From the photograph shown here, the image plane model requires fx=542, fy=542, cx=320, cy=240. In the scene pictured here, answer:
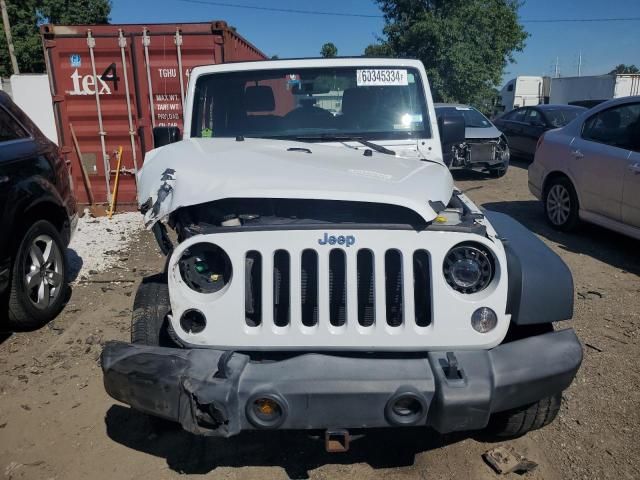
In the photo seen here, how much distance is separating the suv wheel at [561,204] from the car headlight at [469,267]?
5.08 meters

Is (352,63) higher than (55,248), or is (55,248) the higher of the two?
(352,63)

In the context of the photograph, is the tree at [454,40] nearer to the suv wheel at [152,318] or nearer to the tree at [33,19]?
the tree at [33,19]

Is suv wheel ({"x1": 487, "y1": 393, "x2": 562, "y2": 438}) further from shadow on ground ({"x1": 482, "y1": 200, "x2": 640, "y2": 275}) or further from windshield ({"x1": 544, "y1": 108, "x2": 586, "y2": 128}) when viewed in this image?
windshield ({"x1": 544, "y1": 108, "x2": 586, "y2": 128})

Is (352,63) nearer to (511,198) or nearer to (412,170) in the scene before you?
(412,170)

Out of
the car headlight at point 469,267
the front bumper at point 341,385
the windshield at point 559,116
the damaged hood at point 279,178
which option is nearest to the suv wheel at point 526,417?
the front bumper at point 341,385

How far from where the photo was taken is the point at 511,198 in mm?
9570

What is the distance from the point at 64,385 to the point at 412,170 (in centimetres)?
266

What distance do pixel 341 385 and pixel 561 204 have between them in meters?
5.87

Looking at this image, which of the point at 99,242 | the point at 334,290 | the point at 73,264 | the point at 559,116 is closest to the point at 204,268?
the point at 334,290

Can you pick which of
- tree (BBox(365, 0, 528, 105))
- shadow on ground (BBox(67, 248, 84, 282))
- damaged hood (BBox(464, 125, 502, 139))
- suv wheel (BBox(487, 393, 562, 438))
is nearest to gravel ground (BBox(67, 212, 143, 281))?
shadow on ground (BBox(67, 248, 84, 282))

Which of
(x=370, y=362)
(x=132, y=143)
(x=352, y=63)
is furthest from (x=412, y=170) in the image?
(x=132, y=143)

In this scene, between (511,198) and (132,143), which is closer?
(132,143)

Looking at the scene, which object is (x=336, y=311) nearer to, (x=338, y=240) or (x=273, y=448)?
(x=338, y=240)

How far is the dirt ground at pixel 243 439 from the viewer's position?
2.75m
